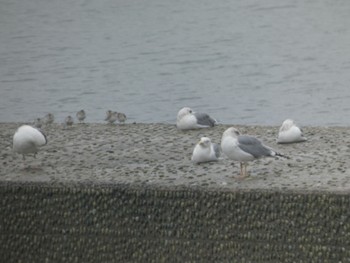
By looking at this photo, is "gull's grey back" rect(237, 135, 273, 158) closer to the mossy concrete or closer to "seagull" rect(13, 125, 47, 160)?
the mossy concrete

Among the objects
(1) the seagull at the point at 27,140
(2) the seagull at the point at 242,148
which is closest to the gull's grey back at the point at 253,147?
(2) the seagull at the point at 242,148

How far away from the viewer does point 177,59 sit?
17.8 metres

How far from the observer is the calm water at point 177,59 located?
13.7 metres

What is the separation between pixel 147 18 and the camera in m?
22.5

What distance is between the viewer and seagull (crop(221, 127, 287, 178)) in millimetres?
6539

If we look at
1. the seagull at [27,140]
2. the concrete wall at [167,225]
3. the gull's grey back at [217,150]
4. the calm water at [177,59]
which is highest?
the seagull at [27,140]

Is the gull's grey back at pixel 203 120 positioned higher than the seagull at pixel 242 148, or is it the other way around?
the seagull at pixel 242 148

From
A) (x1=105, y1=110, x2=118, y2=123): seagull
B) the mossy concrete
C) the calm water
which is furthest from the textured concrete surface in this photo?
the calm water

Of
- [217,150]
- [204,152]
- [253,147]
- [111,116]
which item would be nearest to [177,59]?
[111,116]

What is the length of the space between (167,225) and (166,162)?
0.77 meters

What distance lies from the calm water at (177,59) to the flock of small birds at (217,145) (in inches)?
161

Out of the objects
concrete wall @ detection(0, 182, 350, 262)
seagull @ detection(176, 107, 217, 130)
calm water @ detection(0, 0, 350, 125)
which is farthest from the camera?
calm water @ detection(0, 0, 350, 125)

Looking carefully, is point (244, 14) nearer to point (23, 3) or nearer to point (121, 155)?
point (23, 3)

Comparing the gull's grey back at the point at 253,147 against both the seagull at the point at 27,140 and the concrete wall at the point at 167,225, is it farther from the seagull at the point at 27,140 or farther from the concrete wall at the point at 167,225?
the seagull at the point at 27,140
